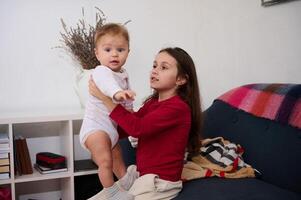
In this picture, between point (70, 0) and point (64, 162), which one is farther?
point (70, 0)

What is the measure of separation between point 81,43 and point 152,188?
119 cm

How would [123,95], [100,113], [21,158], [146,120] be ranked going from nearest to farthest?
[123,95] → [146,120] → [100,113] → [21,158]

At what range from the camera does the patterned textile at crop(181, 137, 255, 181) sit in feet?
6.06

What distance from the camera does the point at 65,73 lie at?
8.27ft

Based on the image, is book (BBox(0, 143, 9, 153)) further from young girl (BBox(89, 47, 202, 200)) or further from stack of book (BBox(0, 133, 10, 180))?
young girl (BBox(89, 47, 202, 200))

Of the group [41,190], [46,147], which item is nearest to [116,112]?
[46,147]

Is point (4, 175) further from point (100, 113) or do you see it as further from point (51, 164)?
point (100, 113)

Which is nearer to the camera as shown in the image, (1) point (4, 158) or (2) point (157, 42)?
(1) point (4, 158)

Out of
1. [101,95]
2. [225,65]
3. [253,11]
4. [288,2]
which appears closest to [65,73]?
[101,95]

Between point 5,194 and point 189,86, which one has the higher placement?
point 189,86

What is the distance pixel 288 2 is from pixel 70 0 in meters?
1.69

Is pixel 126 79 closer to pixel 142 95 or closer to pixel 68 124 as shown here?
pixel 68 124

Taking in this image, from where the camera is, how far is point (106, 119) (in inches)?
62.3

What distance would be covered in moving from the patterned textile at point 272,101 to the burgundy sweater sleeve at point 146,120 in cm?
64
